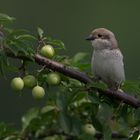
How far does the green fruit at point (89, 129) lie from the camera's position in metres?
5.56

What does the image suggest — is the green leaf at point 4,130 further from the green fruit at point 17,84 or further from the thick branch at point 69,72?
the thick branch at point 69,72

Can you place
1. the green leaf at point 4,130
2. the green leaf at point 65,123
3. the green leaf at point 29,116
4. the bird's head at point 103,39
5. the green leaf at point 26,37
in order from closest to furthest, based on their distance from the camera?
the green leaf at point 65,123, the green leaf at point 26,37, the green leaf at point 4,130, the green leaf at point 29,116, the bird's head at point 103,39

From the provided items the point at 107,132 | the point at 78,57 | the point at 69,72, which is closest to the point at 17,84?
the point at 69,72

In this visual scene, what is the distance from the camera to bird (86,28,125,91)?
19.8ft

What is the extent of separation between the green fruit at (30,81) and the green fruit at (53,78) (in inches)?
4.2

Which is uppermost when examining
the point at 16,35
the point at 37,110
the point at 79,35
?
the point at 16,35

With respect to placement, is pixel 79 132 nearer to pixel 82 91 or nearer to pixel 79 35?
pixel 82 91

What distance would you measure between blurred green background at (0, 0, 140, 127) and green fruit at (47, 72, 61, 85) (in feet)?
36.5

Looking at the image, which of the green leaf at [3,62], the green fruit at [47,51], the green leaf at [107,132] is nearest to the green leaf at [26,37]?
the green fruit at [47,51]

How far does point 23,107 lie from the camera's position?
50.7 ft

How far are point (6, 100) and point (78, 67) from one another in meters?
10.1

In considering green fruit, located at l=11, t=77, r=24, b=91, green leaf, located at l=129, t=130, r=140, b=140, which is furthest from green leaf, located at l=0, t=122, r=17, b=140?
green leaf, located at l=129, t=130, r=140, b=140

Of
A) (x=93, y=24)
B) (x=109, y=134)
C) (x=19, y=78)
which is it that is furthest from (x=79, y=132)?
(x=93, y=24)

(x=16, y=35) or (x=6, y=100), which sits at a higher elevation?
(x=16, y=35)
